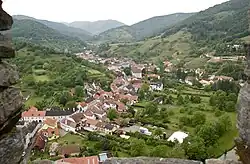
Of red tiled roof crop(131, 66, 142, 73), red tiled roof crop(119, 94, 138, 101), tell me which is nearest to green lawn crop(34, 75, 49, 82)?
red tiled roof crop(119, 94, 138, 101)

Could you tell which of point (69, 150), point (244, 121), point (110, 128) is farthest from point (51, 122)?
point (244, 121)

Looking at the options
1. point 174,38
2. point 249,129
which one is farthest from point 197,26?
point 249,129

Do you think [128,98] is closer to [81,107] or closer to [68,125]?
[81,107]

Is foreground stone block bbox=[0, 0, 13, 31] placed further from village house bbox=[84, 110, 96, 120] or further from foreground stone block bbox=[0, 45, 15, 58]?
village house bbox=[84, 110, 96, 120]

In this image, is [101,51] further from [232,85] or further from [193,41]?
[232,85]

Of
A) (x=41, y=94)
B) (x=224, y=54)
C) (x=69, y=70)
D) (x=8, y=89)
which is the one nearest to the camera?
(x=8, y=89)

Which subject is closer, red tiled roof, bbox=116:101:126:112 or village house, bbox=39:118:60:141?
village house, bbox=39:118:60:141

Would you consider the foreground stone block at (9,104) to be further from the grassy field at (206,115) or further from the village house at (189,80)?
the village house at (189,80)
